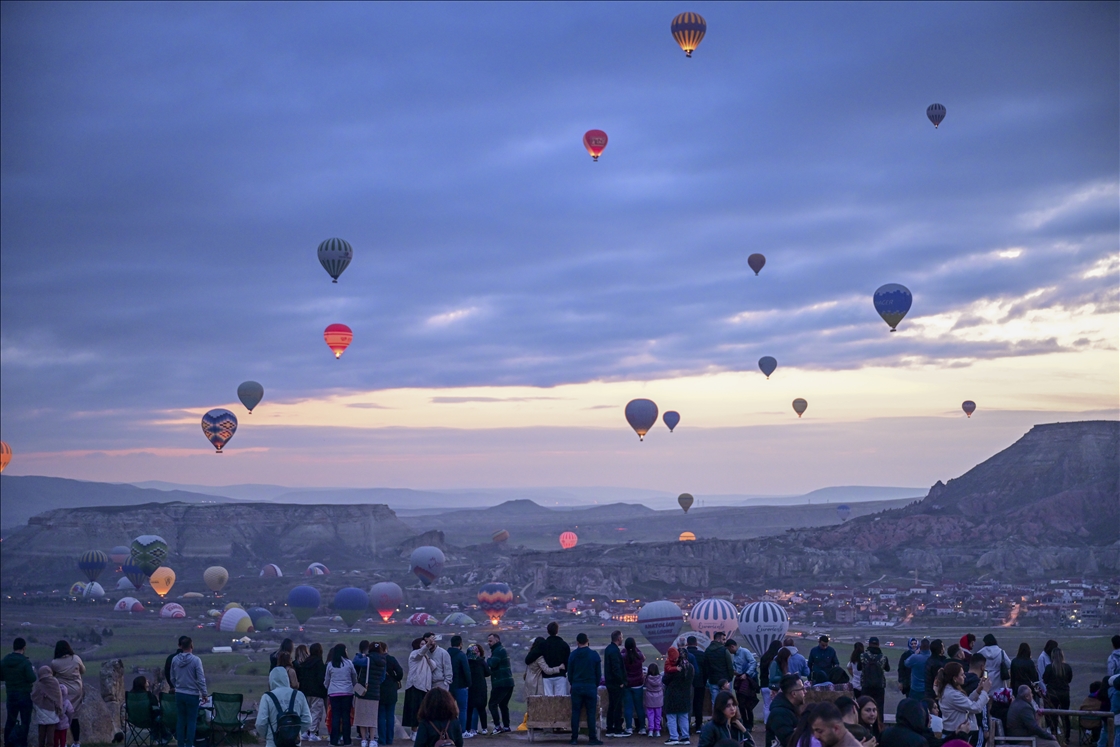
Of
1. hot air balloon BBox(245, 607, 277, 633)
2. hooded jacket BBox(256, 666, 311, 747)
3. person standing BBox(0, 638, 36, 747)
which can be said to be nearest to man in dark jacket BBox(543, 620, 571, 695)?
hooded jacket BBox(256, 666, 311, 747)

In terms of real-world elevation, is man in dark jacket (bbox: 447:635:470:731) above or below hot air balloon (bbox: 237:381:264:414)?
below

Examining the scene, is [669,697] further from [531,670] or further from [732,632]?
[732,632]

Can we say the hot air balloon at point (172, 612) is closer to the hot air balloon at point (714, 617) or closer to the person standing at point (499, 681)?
the hot air balloon at point (714, 617)

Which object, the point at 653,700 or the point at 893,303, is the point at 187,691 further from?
the point at 893,303

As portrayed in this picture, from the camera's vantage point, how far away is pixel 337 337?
5925 centimetres

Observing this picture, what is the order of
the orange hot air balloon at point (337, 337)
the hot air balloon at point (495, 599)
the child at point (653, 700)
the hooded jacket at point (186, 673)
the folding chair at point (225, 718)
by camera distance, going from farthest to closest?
the hot air balloon at point (495, 599), the orange hot air balloon at point (337, 337), the child at point (653, 700), the folding chair at point (225, 718), the hooded jacket at point (186, 673)

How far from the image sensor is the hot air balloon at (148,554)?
9050cm

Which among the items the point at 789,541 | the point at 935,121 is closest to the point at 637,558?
the point at 789,541

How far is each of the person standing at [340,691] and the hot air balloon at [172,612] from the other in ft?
232

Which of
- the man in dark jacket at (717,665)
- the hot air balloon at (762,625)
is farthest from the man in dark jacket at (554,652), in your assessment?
the hot air balloon at (762,625)

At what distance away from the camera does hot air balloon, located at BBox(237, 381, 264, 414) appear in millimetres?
68750

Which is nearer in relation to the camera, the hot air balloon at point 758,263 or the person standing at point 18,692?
the person standing at point 18,692

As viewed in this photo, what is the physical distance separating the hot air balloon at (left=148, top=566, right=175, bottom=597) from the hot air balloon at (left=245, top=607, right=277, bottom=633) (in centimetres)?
2373

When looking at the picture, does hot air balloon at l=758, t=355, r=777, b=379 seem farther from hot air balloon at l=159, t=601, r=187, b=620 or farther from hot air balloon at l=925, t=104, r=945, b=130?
hot air balloon at l=159, t=601, r=187, b=620
